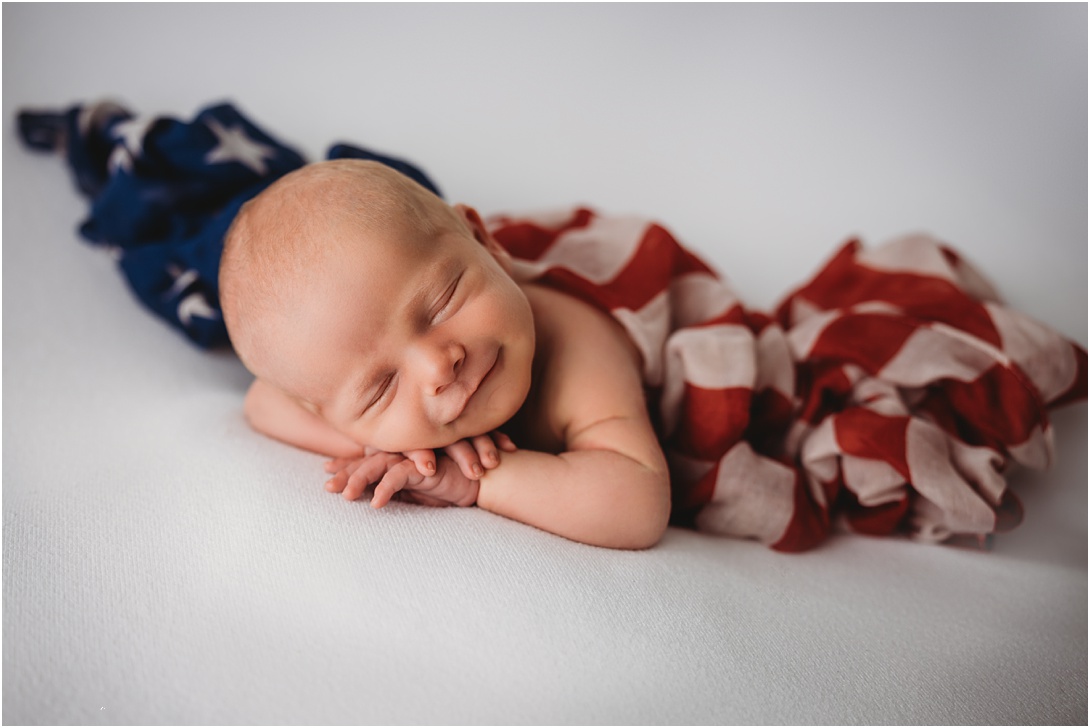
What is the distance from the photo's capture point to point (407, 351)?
828 mm

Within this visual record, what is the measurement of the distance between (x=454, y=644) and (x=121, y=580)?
0.93 ft

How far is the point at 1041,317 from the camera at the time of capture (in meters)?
1.36

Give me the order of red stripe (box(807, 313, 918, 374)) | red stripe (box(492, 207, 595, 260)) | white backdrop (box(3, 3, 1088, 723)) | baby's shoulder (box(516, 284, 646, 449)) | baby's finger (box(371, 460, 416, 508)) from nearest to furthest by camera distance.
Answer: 1. white backdrop (box(3, 3, 1088, 723))
2. baby's finger (box(371, 460, 416, 508))
3. baby's shoulder (box(516, 284, 646, 449))
4. red stripe (box(807, 313, 918, 374))
5. red stripe (box(492, 207, 595, 260))

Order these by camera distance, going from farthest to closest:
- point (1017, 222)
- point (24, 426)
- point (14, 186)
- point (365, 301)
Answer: point (1017, 222)
point (14, 186)
point (24, 426)
point (365, 301)

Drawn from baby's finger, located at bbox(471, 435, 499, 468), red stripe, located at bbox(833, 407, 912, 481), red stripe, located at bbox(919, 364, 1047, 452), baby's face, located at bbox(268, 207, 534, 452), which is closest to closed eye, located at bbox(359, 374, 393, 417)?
baby's face, located at bbox(268, 207, 534, 452)

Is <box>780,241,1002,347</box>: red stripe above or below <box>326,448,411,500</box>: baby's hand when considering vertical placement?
above

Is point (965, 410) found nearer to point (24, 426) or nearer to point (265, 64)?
point (24, 426)

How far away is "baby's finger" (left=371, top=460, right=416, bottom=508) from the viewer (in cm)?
80

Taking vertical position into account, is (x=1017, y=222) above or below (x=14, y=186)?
above

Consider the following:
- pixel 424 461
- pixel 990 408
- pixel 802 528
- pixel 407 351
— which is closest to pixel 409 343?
pixel 407 351

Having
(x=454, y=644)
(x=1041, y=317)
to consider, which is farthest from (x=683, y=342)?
(x=1041, y=317)

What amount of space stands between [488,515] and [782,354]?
53cm

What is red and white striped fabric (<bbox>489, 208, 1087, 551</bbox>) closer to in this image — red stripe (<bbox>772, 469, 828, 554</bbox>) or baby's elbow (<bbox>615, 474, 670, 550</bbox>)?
red stripe (<bbox>772, 469, 828, 554</bbox>)

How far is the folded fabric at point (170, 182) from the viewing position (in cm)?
121
